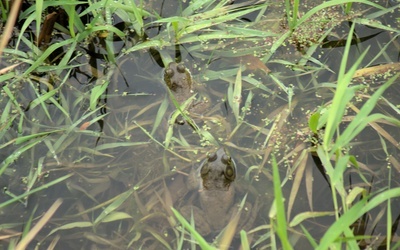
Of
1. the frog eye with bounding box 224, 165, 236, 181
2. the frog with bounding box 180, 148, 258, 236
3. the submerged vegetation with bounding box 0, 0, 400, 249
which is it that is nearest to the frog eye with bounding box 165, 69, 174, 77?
the submerged vegetation with bounding box 0, 0, 400, 249

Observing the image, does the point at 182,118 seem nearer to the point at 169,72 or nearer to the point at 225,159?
the point at 169,72

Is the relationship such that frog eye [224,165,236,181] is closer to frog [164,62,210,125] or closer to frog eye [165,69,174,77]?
frog [164,62,210,125]

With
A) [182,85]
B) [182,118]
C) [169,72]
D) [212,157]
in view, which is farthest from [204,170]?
[169,72]

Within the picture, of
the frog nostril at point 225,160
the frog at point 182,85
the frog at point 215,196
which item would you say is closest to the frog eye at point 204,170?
the frog at point 215,196

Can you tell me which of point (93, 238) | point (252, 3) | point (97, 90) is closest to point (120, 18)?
point (97, 90)

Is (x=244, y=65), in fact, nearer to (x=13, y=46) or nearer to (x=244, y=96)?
(x=244, y=96)

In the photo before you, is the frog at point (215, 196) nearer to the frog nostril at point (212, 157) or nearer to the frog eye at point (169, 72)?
the frog nostril at point (212, 157)
